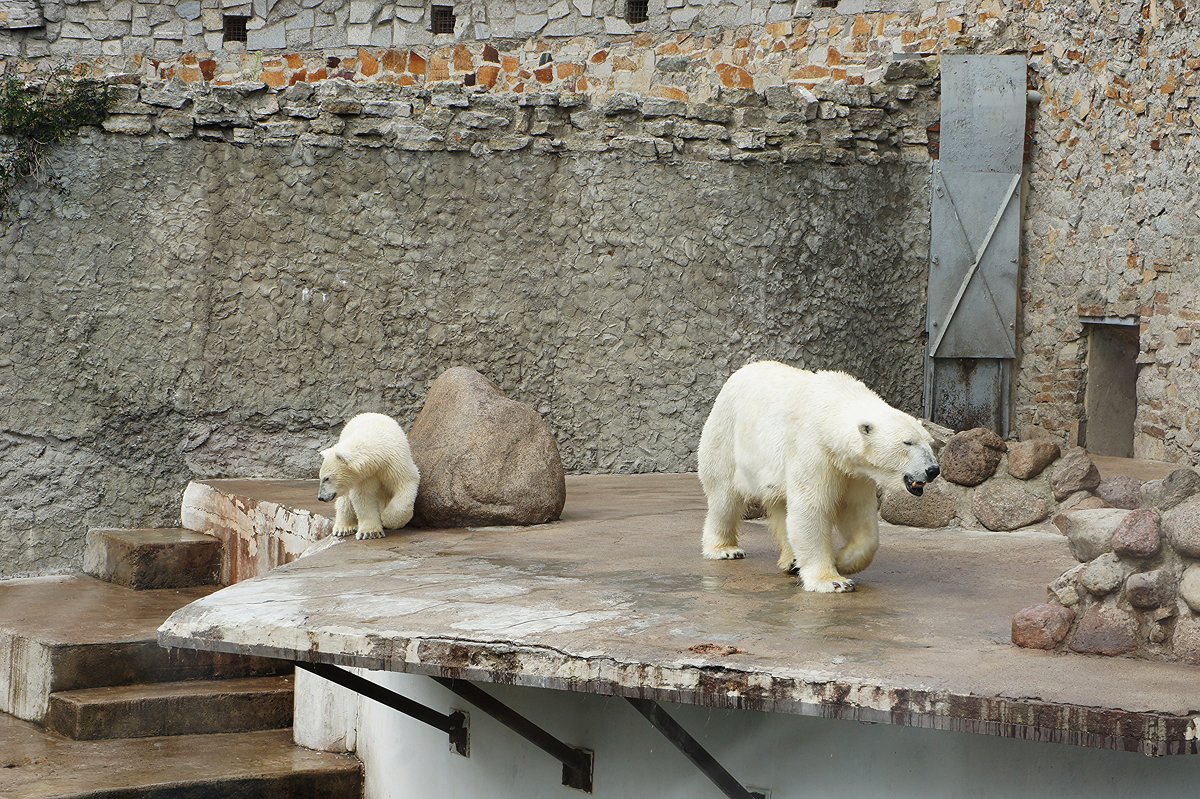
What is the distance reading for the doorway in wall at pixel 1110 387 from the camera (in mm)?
9742

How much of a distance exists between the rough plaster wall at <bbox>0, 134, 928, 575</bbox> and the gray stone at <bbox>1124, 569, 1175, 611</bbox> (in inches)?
212

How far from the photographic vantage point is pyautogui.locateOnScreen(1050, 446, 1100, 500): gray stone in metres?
6.68

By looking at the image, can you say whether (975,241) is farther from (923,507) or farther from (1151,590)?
(1151,590)

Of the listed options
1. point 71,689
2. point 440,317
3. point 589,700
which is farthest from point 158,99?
point 589,700

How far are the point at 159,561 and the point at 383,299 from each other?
7.25 feet

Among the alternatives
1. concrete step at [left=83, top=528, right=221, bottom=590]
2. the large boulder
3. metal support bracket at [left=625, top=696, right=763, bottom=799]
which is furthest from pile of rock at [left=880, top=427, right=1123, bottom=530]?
concrete step at [left=83, top=528, right=221, bottom=590]

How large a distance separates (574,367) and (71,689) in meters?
3.92

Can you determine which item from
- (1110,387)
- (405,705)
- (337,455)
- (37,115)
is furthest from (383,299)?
(1110,387)

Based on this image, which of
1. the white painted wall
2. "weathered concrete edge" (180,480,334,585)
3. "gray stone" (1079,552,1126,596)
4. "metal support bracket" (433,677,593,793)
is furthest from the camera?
"weathered concrete edge" (180,480,334,585)

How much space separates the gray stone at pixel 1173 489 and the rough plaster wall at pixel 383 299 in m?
3.72

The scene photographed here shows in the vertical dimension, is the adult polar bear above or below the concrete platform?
above

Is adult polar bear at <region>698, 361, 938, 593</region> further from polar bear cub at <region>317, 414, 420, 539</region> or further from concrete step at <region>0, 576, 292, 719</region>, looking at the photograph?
concrete step at <region>0, 576, 292, 719</region>

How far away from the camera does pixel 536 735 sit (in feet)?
16.8

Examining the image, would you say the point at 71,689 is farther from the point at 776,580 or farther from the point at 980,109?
the point at 980,109
